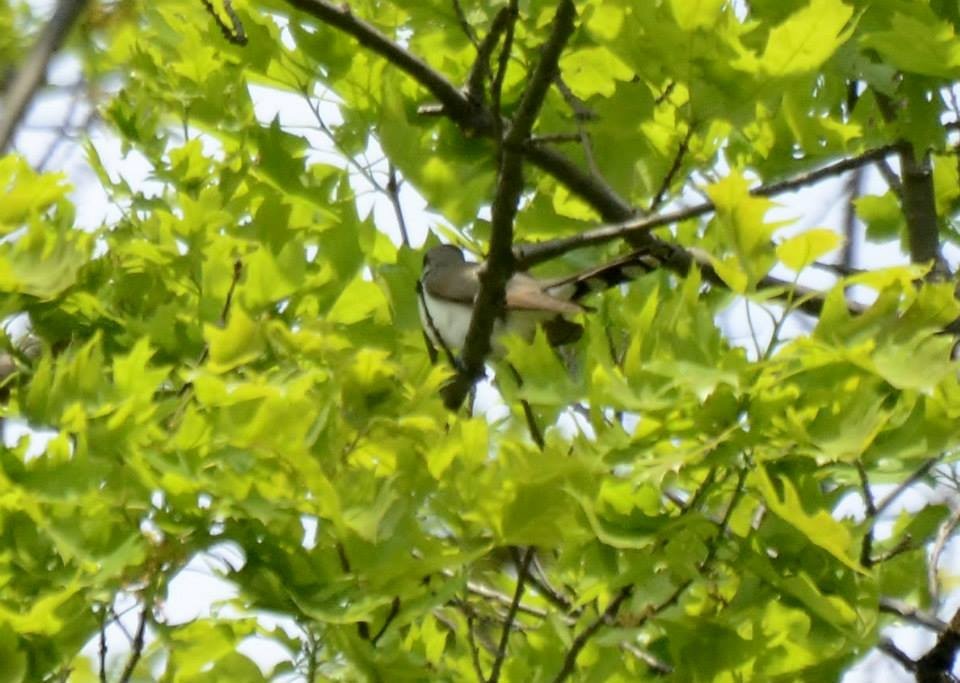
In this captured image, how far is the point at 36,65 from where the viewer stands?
4.00 feet

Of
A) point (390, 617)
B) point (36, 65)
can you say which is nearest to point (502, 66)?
point (390, 617)

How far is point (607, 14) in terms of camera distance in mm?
2117

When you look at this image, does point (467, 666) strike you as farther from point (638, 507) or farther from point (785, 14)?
point (785, 14)

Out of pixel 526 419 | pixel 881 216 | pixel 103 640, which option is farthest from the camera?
pixel 881 216

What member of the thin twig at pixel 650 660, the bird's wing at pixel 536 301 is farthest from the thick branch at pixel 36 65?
the bird's wing at pixel 536 301

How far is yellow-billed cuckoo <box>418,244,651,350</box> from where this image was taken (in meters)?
2.99

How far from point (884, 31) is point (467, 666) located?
1246 millimetres

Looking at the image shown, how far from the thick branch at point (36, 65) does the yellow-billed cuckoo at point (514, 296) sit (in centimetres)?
143

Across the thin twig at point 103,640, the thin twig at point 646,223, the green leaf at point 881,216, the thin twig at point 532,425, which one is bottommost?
the thin twig at point 103,640

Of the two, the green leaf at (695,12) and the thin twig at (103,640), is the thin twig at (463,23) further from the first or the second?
the thin twig at (103,640)

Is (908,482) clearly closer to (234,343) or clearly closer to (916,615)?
(916,615)

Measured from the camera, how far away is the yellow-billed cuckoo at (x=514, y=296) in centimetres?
299

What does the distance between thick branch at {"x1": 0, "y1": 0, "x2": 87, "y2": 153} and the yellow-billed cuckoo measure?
1.43 meters

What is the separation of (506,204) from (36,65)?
4.19 ft
